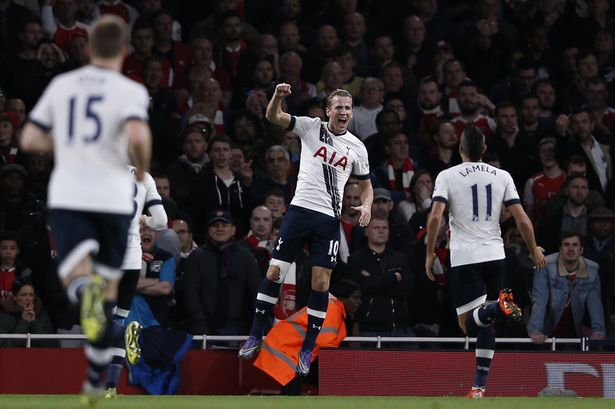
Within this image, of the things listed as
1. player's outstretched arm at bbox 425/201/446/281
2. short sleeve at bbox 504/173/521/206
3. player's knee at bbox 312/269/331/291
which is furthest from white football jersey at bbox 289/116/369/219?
short sleeve at bbox 504/173/521/206

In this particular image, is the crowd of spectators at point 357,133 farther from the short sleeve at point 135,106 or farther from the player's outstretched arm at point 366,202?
the short sleeve at point 135,106

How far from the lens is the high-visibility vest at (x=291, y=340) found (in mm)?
14438

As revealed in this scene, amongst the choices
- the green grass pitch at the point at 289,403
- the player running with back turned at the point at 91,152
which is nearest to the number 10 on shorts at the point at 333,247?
the green grass pitch at the point at 289,403

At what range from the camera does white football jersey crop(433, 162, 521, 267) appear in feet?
42.4

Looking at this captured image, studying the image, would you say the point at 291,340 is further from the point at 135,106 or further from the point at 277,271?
the point at 135,106

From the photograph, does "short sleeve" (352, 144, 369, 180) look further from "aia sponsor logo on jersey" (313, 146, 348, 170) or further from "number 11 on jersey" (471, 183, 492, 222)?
"number 11 on jersey" (471, 183, 492, 222)

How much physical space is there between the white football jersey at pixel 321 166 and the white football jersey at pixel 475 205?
126 centimetres

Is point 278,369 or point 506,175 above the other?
point 506,175

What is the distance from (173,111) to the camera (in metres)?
18.2

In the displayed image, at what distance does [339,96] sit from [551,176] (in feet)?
17.2

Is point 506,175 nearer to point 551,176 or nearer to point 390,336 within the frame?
point 390,336

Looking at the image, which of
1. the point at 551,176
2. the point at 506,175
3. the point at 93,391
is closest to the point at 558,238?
the point at 551,176

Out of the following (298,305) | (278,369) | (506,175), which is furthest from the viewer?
(298,305)

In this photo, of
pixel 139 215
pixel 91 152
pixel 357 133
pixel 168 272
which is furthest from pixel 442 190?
pixel 357 133
